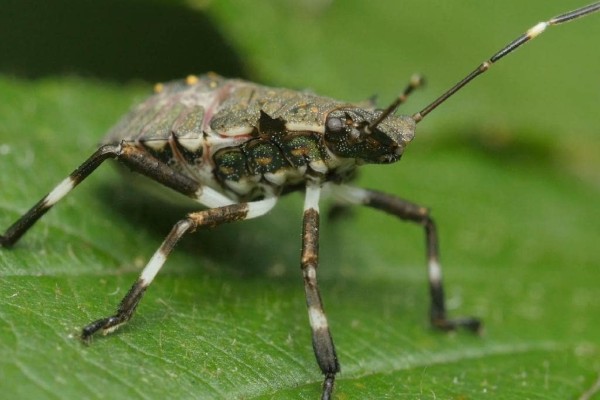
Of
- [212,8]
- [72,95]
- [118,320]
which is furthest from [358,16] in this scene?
[118,320]

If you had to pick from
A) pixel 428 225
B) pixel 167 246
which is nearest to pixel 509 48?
pixel 428 225

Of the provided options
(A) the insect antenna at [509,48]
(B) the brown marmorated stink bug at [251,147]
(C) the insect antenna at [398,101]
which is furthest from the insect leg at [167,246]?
(A) the insect antenna at [509,48]

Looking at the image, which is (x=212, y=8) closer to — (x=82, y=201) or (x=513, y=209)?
(x=82, y=201)

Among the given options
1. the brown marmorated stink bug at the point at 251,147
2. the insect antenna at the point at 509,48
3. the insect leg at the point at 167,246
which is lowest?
the insect leg at the point at 167,246

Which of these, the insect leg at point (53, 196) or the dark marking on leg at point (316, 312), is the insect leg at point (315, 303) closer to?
the dark marking on leg at point (316, 312)

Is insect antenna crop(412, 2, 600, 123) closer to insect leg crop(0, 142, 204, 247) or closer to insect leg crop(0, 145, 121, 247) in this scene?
insect leg crop(0, 142, 204, 247)
